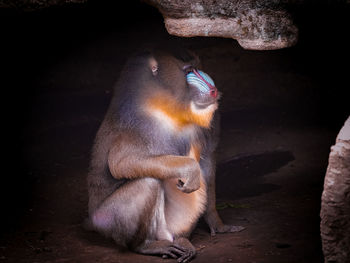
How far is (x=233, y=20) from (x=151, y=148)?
3.48ft

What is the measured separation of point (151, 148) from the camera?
153 inches

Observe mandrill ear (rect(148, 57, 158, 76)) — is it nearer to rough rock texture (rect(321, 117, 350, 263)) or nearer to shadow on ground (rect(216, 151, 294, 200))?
rough rock texture (rect(321, 117, 350, 263))

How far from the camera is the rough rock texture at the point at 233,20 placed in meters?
3.63

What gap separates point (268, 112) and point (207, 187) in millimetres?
2852

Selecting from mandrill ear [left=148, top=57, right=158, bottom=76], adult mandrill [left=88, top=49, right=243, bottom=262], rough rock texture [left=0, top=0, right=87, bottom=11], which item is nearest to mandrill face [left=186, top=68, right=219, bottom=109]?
adult mandrill [left=88, top=49, right=243, bottom=262]

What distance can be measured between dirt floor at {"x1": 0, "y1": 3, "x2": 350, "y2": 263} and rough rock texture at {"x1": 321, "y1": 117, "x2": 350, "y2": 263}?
89cm

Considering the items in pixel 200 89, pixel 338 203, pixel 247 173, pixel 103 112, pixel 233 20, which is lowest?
pixel 103 112

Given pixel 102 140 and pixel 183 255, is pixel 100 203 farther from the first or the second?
pixel 183 255

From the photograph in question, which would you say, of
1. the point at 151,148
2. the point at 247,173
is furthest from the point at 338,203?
the point at 247,173

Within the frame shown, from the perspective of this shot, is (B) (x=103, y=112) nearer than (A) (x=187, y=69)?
No

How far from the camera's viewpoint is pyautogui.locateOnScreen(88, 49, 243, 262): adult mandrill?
3822 millimetres

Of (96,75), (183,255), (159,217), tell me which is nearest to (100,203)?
(159,217)

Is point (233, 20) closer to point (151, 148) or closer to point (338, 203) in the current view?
point (151, 148)

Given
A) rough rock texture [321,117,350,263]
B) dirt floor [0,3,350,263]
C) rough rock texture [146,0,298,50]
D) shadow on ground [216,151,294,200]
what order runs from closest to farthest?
rough rock texture [321,117,350,263] < rough rock texture [146,0,298,50] < dirt floor [0,3,350,263] < shadow on ground [216,151,294,200]
